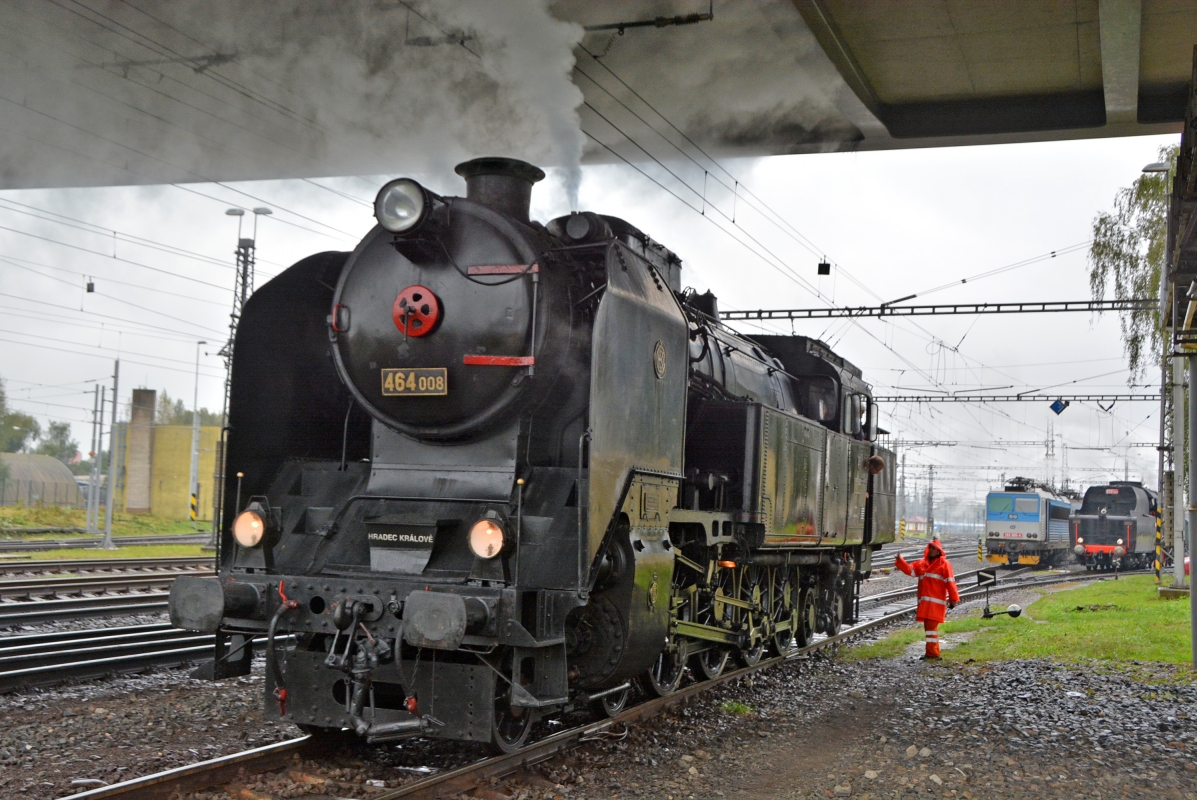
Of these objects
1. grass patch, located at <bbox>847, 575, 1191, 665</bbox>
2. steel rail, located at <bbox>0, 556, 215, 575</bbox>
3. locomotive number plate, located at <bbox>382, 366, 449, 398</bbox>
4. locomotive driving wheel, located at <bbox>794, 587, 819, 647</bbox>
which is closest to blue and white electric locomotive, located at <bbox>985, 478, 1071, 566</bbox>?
grass patch, located at <bbox>847, 575, 1191, 665</bbox>

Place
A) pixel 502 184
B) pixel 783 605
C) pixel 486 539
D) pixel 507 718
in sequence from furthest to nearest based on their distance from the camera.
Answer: pixel 783 605 → pixel 502 184 → pixel 507 718 → pixel 486 539

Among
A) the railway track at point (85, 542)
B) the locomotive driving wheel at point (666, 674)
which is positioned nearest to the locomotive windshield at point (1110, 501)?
the railway track at point (85, 542)

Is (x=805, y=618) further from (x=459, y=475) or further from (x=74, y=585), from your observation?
(x=74, y=585)

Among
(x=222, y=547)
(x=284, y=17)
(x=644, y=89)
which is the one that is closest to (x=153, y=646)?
(x=222, y=547)

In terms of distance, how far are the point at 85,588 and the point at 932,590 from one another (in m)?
10.5

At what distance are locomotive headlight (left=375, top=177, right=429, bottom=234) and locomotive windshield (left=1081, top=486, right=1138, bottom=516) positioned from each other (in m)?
30.9

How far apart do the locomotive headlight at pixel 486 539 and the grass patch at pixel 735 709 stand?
10.1 ft

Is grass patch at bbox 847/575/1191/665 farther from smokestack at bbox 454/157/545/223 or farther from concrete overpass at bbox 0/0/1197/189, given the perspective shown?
smokestack at bbox 454/157/545/223

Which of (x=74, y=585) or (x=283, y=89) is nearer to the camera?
(x=283, y=89)

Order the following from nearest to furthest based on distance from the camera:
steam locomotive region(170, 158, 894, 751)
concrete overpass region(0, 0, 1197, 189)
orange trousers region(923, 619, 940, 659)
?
steam locomotive region(170, 158, 894, 751), concrete overpass region(0, 0, 1197, 189), orange trousers region(923, 619, 940, 659)

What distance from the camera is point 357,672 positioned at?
16.2ft

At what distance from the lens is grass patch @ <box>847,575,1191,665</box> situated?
35.1ft

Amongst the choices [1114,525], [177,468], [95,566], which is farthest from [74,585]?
[177,468]

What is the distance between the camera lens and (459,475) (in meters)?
5.75
